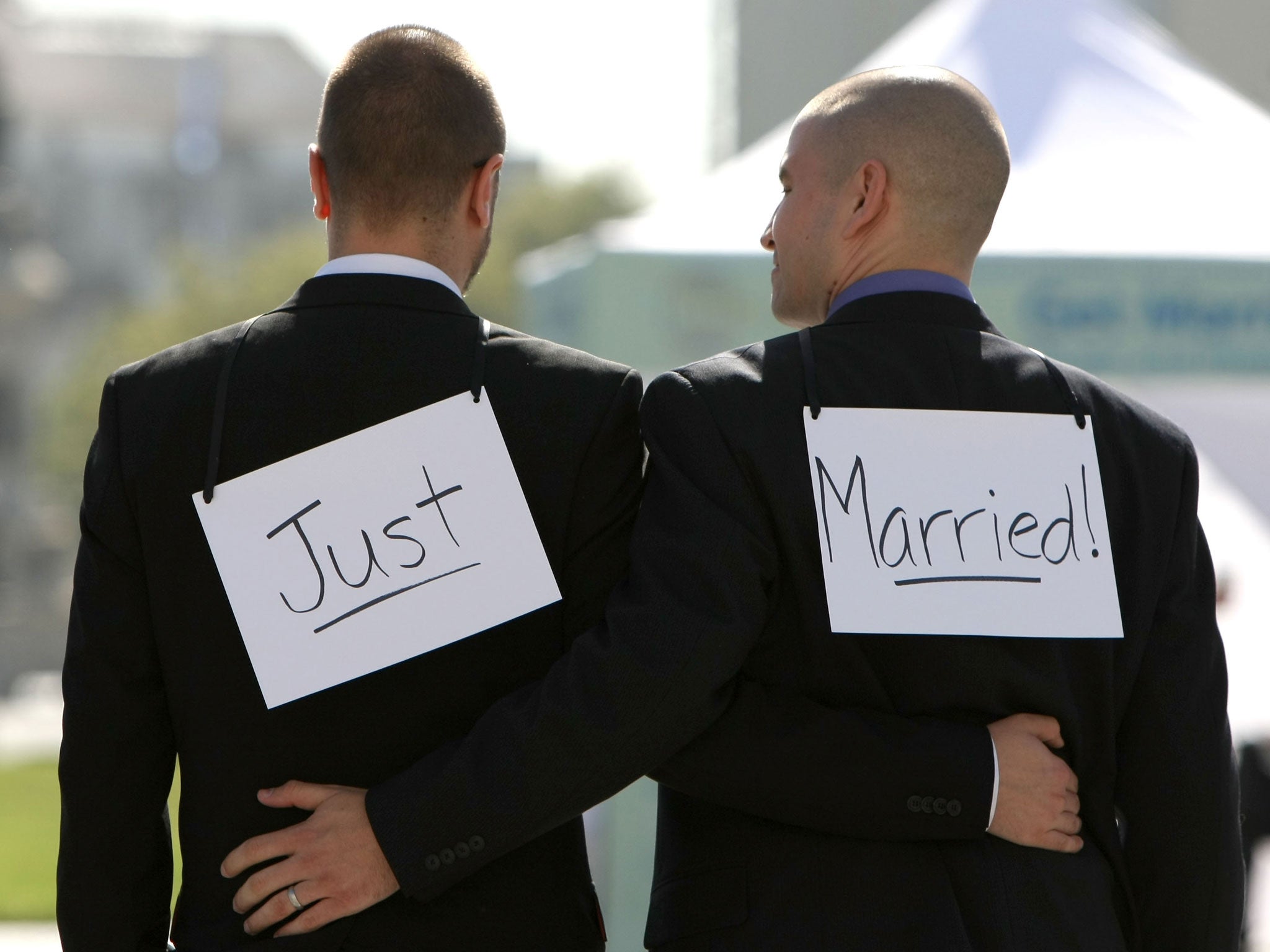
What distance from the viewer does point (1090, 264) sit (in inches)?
135

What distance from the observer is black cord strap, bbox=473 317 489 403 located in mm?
1721

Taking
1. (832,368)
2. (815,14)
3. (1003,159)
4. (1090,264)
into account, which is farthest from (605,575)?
(815,14)

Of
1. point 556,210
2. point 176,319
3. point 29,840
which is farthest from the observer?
point 556,210

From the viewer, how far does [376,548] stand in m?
1.69

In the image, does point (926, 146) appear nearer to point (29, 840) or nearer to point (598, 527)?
point (598, 527)

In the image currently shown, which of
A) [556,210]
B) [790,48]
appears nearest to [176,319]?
[556,210]

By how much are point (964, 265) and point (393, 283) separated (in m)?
0.74

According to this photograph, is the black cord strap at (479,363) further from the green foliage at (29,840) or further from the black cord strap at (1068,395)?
the green foliage at (29,840)

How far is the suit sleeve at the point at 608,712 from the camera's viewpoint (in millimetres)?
1615

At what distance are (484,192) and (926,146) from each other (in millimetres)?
571

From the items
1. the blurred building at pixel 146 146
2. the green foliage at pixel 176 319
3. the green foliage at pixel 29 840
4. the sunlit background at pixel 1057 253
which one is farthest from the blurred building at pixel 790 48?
the blurred building at pixel 146 146

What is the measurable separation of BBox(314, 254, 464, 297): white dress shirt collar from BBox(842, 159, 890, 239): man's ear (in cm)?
54

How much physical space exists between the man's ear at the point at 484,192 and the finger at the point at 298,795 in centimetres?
70

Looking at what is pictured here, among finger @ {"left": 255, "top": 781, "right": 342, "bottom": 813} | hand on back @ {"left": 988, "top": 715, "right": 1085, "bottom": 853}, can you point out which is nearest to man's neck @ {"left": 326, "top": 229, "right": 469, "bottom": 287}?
finger @ {"left": 255, "top": 781, "right": 342, "bottom": 813}
